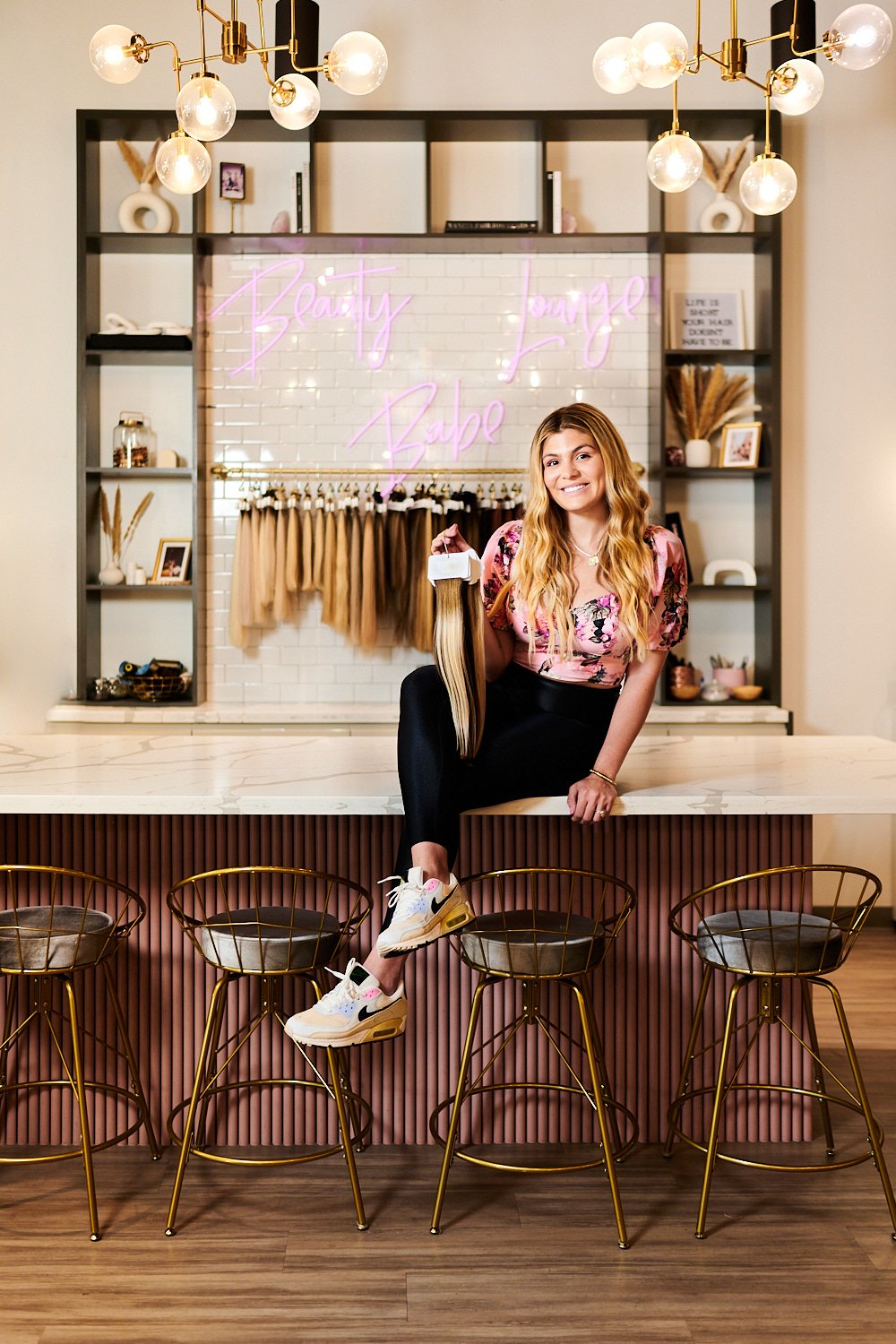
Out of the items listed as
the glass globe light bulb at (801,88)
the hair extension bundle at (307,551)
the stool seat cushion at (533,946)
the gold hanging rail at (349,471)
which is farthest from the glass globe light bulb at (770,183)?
the hair extension bundle at (307,551)

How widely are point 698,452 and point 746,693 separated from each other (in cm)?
100

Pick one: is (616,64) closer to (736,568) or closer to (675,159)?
(675,159)

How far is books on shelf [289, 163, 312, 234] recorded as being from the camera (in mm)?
4559

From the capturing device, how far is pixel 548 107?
4.71 m

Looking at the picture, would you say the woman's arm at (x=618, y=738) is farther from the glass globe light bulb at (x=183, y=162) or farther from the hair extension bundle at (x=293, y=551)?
the hair extension bundle at (x=293, y=551)

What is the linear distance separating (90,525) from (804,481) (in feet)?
9.90

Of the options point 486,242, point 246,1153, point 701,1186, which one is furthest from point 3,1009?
point 486,242

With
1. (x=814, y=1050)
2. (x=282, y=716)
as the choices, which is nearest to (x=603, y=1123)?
(x=814, y=1050)

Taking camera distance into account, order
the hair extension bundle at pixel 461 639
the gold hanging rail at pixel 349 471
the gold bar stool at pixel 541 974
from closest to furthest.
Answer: the gold bar stool at pixel 541 974 → the hair extension bundle at pixel 461 639 → the gold hanging rail at pixel 349 471

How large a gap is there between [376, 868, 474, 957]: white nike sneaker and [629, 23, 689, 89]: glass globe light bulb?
80.9 inches

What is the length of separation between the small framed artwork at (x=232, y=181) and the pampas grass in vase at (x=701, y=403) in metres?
1.95

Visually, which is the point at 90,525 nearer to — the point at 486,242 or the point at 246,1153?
the point at 486,242

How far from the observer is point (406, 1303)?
81.3 inches

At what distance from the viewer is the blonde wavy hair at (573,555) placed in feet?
8.46
